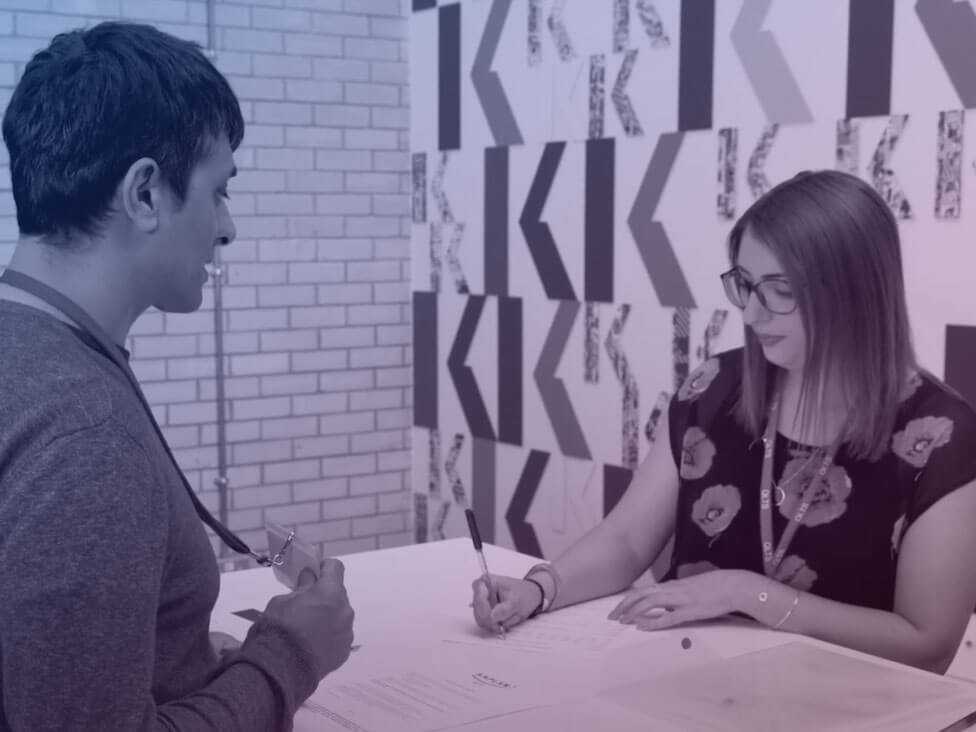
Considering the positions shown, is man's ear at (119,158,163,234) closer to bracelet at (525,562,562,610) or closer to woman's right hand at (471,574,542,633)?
woman's right hand at (471,574,542,633)

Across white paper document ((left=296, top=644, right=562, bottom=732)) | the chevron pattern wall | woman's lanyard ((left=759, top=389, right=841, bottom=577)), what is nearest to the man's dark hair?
white paper document ((left=296, top=644, right=562, bottom=732))

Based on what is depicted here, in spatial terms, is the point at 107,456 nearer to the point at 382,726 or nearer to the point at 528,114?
the point at 382,726

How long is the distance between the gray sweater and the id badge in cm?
37

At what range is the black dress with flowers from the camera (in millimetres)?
2117

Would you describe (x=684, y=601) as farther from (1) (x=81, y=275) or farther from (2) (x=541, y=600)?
(1) (x=81, y=275)

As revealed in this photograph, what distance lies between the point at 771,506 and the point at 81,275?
1439mm

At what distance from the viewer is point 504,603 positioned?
75.1 inches

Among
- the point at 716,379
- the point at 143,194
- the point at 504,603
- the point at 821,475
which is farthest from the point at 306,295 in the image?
the point at 143,194

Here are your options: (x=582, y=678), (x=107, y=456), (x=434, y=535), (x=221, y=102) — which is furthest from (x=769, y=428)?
(x=434, y=535)

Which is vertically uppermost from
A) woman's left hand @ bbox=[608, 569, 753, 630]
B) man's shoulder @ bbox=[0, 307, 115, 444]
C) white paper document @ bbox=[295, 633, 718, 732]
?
man's shoulder @ bbox=[0, 307, 115, 444]

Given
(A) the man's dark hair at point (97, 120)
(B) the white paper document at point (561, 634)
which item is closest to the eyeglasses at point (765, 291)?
(B) the white paper document at point (561, 634)

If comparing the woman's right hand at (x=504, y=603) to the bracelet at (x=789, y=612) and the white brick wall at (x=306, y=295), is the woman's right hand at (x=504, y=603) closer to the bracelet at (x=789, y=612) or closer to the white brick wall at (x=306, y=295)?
the bracelet at (x=789, y=612)

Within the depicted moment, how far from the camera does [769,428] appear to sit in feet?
7.58

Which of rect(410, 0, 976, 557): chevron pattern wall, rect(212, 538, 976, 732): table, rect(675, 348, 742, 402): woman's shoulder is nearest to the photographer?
rect(212, 538, 976, 732): table
